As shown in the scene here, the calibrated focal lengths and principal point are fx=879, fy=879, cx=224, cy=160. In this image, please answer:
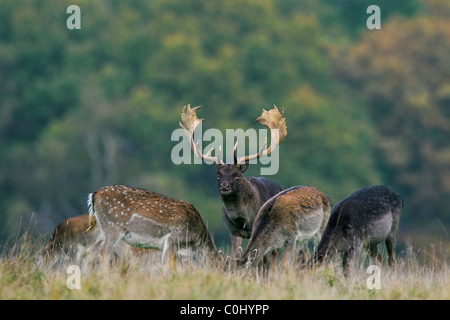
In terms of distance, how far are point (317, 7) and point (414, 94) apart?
9673 mm

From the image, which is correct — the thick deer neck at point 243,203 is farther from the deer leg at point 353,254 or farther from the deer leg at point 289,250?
the deer leg at point 353,254

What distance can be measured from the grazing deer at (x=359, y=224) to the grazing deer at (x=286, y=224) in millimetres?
247

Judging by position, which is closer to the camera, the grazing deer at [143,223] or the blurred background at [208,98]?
the grazing deer at [143,223]

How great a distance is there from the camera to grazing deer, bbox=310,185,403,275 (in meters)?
9.13

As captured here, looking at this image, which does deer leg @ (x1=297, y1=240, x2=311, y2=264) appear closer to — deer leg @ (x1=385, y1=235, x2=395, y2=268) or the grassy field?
the grassy field

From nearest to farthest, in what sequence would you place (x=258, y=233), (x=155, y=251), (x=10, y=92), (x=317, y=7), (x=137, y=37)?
(x=258, y=233) → (x=155, y=251) → (x=10, y=92) → (x=137, y=37) → (x=317, y=7)

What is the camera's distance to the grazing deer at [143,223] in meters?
9.20

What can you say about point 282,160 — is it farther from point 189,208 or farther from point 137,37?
point 189,208

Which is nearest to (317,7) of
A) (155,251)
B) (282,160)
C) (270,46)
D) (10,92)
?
(270,46)

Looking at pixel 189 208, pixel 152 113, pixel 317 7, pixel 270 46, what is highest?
pixel 317 7

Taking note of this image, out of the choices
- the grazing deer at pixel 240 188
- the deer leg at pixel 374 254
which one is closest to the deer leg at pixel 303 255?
the grazing deer at pixel 240 188

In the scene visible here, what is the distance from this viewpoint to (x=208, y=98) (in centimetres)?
3281
